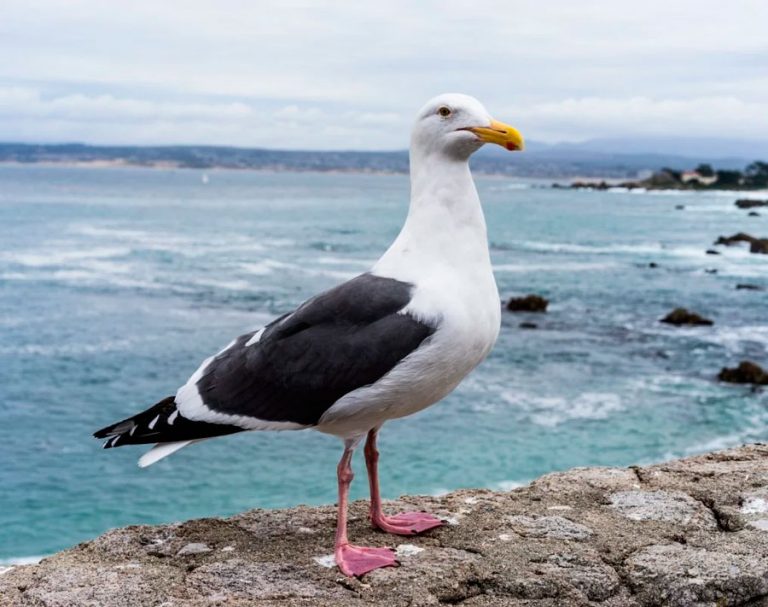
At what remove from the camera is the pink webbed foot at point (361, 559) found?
3980 mm

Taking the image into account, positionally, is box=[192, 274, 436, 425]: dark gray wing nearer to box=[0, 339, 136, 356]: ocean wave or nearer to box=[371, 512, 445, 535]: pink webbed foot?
box=[371, 512, 445, 535]: pink webbed foot

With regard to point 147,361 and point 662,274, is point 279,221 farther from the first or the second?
point 147,361

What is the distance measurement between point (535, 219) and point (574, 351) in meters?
57.6

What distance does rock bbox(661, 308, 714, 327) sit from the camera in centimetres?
2647

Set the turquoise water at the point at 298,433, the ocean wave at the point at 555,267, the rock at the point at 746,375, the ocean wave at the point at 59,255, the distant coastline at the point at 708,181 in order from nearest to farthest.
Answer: the turquoise water at the point at 298,433, the rock at the point at 746,375, the ocean wave at the point at 555,267, the ocean wave at the point at 59,255, the distant coastline at the point at 708,181

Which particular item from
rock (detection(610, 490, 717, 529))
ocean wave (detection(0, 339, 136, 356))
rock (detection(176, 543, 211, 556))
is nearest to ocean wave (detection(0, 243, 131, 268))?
ocean wave (detection(0, 339, 136, 356))

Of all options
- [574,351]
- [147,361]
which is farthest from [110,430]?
[574,351]

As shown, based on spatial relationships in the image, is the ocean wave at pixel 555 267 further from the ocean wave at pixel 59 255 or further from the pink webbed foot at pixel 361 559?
the pink webbed foot at pixel 361 559

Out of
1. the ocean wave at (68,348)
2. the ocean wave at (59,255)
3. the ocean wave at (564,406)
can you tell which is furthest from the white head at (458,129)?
the ocean wave at (59,255)

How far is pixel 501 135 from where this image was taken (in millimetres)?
4207

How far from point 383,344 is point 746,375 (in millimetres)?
17488

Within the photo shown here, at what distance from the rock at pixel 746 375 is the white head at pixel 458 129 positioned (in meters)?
17.0

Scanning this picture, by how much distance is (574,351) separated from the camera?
2273 centimetres

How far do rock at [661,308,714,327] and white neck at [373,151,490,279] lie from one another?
76.7 feet
